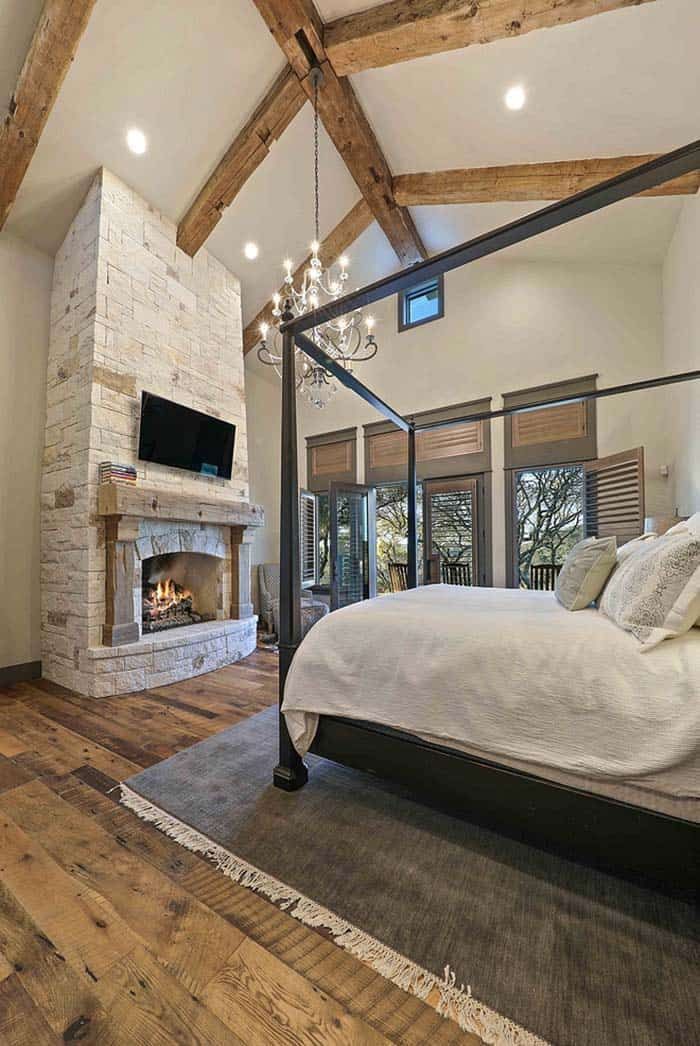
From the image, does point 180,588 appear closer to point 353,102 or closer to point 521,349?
point 353,102

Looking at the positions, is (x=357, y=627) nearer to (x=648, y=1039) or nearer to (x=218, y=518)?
(x=648, y=1039)

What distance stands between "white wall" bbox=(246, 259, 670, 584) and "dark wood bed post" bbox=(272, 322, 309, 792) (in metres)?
3.64

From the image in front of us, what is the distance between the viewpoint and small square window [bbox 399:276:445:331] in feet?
19.1

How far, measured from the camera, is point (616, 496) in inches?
168

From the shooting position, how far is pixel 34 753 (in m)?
2.31

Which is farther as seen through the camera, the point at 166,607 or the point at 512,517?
the point at 512,517

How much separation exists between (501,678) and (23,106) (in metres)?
4.42

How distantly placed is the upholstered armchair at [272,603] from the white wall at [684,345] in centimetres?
383

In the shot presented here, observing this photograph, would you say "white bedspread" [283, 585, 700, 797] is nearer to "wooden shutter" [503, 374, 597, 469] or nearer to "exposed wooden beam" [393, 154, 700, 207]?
"wooden shutter" [503, 374, 597, 469]

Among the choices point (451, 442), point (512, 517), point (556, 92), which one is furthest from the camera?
point (451, 442)

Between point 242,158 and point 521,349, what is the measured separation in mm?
3464

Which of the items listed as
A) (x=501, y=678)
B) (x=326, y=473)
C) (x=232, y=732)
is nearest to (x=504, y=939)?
(x=501, y=678)

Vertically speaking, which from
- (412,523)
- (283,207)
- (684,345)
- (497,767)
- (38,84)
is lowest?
(497,767)

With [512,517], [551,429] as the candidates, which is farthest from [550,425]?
[512,517]
